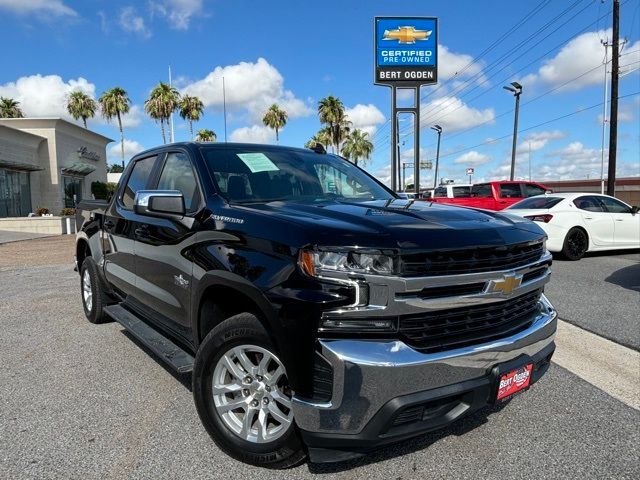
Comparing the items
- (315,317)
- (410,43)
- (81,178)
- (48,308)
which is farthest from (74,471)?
(81,178)

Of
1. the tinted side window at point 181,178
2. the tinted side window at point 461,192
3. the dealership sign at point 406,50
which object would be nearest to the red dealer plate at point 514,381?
the tinted side window at point 181,178

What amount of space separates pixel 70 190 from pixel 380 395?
38091 millimetres

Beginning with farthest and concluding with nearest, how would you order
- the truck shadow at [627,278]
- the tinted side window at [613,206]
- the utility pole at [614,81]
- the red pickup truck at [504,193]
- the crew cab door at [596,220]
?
the utility pole at [614,81] → the red pickup truck at [504,193] → the tinted side window at [613,206] → the crew cab door at [596,220] → the truck shadow at [627,278]

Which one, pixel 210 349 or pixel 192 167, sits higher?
pixel 192 167

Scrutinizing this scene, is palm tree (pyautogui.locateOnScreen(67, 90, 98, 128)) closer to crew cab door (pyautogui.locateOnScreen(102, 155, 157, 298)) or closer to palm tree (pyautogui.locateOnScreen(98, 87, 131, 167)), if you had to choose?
palm tree (pyautogui.locateOnScreen(98, 87, 131, 167))

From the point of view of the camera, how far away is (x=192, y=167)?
353 cm

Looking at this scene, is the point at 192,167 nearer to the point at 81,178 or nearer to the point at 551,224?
the point at 551,224

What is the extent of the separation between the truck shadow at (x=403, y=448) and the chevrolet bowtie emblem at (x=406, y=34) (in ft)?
64.8

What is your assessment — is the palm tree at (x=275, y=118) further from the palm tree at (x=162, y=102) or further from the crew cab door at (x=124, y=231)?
the crew cab door at (x=124, y=231)

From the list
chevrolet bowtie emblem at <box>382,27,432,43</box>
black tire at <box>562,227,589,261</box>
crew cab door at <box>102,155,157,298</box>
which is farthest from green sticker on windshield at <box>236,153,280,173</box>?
chevrolet bowtie emblem at <box>382,27,432,43</box>

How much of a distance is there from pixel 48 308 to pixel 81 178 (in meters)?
34.8

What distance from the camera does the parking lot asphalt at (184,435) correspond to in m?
2.67

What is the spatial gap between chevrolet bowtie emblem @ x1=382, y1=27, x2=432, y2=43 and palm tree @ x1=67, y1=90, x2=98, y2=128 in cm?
4285

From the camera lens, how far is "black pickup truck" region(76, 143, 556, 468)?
7.25 ft
